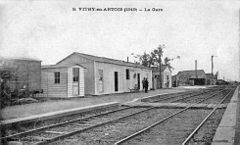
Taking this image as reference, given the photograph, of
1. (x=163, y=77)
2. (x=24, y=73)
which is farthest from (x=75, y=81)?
(x=163, y=77)

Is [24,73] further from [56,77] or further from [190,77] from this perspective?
[190,77]

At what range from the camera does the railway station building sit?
1877 centimetres

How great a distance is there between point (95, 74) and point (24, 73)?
20.1 ft

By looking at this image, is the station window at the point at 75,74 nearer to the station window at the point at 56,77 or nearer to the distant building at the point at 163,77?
the station window at the point at 56,77

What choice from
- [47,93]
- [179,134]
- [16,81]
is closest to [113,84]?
[47,93]

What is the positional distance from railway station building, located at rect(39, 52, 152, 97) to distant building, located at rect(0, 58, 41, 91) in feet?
3.82

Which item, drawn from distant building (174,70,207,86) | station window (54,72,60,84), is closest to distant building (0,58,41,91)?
station window (54,72,60,84)

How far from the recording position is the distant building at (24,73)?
15.5 meters

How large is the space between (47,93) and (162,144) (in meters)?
A: 14.6

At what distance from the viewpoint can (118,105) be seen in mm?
14047

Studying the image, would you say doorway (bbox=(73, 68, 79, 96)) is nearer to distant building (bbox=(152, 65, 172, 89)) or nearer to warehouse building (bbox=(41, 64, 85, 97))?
warehouse building (bbox=(41, 64, 85, 97))

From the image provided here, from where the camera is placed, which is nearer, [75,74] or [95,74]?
[75,74]

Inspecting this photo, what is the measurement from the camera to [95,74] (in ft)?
71.2

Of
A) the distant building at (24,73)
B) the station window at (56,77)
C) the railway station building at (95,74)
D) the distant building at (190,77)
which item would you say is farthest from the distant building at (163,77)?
the distant building at (190,77)
